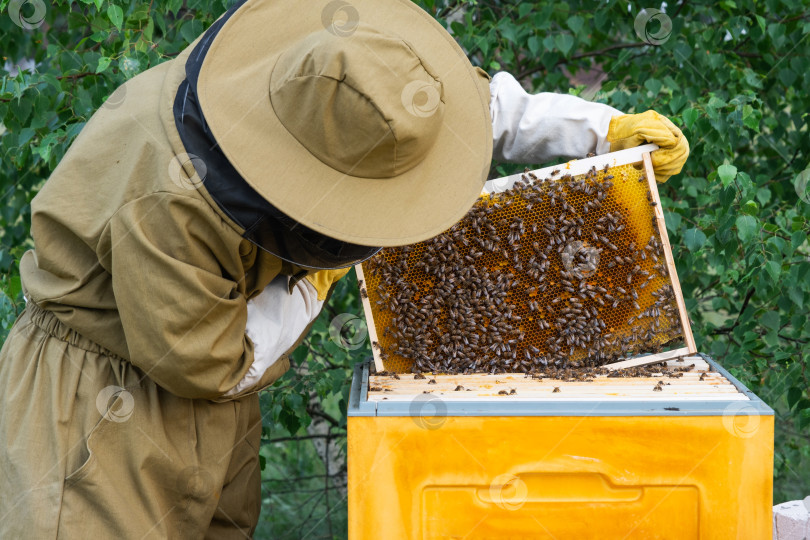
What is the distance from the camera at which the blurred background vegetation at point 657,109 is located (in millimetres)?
3219

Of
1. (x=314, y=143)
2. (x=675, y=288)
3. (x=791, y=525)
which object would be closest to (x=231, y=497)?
(x=314, y=143)

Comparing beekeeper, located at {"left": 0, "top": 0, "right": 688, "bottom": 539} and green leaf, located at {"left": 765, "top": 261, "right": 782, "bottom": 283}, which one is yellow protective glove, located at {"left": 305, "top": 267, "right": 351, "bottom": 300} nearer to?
beekeeper, located at {"left": 0, "top": 0, "right": 688, "bottom": 539}

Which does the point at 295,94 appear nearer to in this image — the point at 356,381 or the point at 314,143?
the point at 314,143

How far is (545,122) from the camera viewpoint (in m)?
2.71

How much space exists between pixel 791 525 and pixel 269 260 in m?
2.15

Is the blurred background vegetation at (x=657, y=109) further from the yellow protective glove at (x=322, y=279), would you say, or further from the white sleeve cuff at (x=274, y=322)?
the white sleeve cuff at (x=274, y=322)

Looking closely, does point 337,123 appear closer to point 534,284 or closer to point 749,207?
point 534,284

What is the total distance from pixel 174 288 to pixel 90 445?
659mm

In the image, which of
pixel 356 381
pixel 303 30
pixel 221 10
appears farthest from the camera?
pixel 221 10

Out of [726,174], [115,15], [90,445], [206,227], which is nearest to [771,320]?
[726,174]

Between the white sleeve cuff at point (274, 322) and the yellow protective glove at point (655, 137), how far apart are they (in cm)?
130

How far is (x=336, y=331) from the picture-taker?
152 inches

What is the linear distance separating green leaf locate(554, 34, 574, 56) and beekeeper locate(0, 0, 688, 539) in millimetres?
→ 1141

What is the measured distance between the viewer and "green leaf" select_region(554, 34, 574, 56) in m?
3.69
